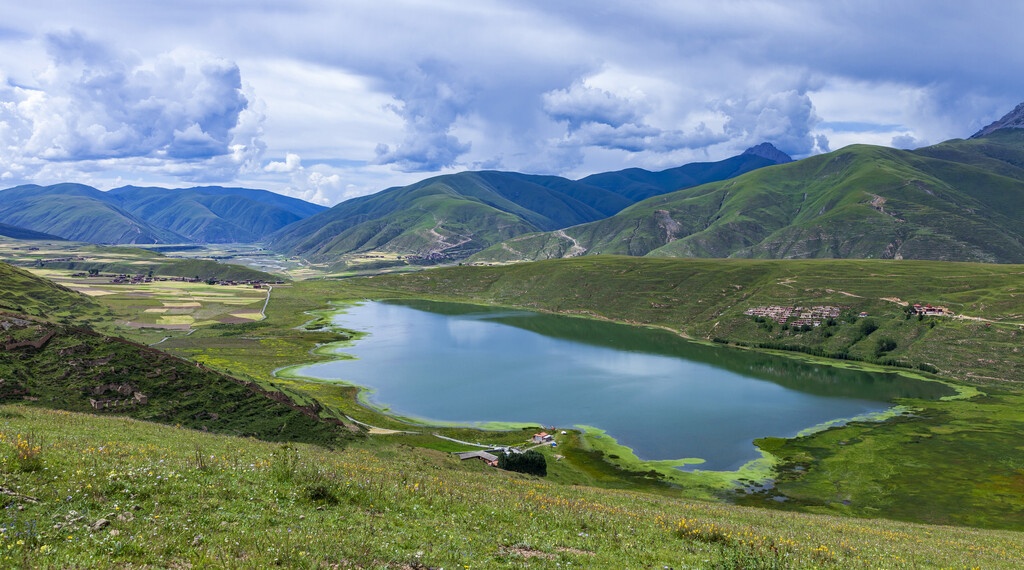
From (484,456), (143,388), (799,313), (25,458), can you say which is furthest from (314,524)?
(799,313)

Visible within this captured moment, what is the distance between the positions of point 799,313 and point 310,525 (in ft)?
587

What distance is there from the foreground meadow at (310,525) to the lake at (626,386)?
51356 millimetres

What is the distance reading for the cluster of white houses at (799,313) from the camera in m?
155

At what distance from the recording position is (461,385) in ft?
335

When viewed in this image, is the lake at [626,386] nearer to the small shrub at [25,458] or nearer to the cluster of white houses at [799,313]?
the cluster of white houses at [799,313]

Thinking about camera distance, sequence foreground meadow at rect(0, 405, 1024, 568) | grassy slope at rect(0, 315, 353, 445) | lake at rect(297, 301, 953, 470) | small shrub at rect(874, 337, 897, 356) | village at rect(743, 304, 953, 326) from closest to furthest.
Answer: foreground meadow at rect(0, 405, 1024, 568) → grassy slope at rect(0, 315, 353, 445) → lake at rect(297, 301, 953, 470) → small shrub at rect(874, 337, 897, 356) → village at rect(743, 304, 953, 326)

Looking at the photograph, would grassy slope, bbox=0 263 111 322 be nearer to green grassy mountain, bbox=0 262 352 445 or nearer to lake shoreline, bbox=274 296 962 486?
lake shoreline, bbox=274 296 962 486

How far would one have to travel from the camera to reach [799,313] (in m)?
160

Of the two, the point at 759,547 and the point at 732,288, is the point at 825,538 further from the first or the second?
the point at 732,288

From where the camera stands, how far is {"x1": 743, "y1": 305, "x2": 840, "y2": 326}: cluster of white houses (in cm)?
15500

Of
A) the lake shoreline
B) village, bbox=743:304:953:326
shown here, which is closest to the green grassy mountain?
the lake shoreline

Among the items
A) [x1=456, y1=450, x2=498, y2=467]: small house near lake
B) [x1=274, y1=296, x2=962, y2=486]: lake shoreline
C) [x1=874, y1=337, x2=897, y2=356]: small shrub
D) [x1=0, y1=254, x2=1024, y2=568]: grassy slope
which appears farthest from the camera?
[x1=874, y1=337, x2=897, y2=356]: small shrub

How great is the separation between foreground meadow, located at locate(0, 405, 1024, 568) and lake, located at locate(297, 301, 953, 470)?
5136 cm

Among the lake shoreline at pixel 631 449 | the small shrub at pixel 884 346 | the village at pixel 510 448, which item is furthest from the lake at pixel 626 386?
the small shrub at pixel 884 346
